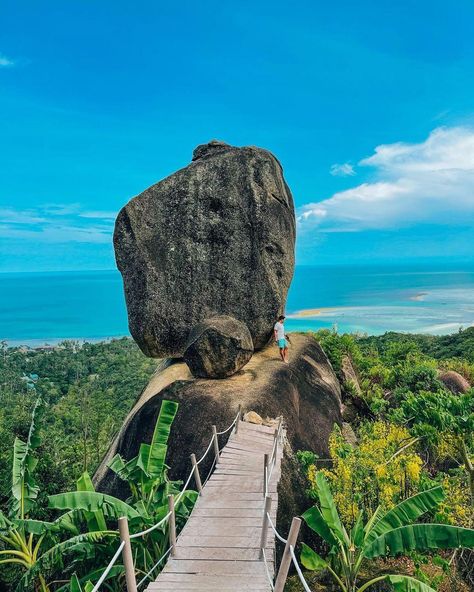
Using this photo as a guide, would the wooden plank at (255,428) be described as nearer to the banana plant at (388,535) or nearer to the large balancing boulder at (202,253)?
the banana plant at (388,535)

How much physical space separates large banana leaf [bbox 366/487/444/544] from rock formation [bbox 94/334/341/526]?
9.26 feet

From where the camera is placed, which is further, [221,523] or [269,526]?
[221,523]

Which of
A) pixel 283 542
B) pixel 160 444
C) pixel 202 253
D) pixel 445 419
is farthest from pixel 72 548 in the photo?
pixel 202 253

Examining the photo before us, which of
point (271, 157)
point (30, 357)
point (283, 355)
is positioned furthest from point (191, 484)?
point (30, 357)

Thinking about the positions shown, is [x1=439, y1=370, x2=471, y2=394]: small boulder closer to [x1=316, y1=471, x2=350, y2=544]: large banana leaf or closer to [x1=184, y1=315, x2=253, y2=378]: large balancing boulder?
[x1=184, y1=315, x2=253, y2=378]: large balancing boulder

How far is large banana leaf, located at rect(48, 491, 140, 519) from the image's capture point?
781 cm

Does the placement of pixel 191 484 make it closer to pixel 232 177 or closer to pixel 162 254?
pixel 162 254

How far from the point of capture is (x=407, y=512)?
8.09 meters

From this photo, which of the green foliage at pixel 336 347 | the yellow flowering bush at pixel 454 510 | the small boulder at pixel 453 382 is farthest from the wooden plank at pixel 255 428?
the small boulder at pixel 453 382

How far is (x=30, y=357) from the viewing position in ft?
246

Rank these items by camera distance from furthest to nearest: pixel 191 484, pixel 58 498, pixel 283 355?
pixel 283 355, pixel 191 484, pixel 58 498

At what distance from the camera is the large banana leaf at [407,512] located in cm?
802

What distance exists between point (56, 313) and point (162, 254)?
165 m

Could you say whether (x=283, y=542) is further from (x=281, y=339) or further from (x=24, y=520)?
(x=281, y=339)
